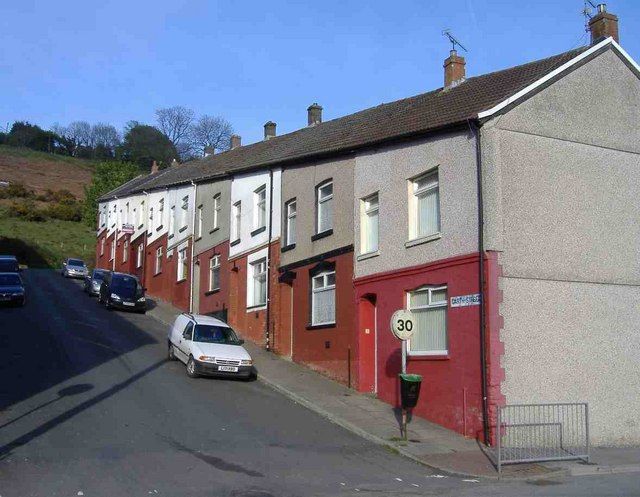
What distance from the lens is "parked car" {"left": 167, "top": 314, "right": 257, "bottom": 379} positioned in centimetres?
2117

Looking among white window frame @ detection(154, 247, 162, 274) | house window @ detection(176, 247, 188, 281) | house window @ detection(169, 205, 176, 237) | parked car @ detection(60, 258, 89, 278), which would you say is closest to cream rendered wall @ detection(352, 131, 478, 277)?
house window @ detection(176, 247, 188, 281)

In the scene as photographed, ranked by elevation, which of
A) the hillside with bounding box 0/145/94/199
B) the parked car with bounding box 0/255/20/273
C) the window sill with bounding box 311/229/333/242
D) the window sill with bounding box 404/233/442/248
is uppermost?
the hillside with bounding box 0/145/94/199

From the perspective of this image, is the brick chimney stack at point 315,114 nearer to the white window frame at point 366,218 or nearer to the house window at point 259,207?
the house window at point 259,207

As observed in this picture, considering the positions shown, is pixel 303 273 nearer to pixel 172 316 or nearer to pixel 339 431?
pixel 339 431

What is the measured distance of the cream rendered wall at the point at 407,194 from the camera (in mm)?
17266

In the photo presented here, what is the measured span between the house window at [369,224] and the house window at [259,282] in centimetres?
790

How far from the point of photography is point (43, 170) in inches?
4405

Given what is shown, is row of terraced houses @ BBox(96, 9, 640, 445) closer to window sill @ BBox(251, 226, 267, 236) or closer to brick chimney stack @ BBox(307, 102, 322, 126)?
window sill @ BBox(251, 226, 267, 236)

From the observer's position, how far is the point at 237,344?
2305 centimetres

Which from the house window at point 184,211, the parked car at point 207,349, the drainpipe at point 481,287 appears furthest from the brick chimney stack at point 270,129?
the drainpipe at point 481,287

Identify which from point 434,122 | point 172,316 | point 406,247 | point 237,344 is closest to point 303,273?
point 237,344

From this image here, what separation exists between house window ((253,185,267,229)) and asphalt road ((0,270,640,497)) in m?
8.01

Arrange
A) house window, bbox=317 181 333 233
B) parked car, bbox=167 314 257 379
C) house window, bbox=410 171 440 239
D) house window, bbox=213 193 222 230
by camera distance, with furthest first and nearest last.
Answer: house window, bbox=213 193 222 230 < house window, bbox=317 181 333 233 < parked car, bbox=167 314 257 379 < house window, bbox=410 171 440 239

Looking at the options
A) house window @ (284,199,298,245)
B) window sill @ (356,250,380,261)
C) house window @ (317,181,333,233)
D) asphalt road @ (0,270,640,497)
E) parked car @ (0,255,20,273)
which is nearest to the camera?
asphalt road @ (0,270,640,497)
